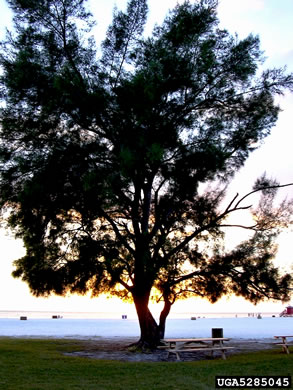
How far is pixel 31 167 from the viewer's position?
17.4 metres

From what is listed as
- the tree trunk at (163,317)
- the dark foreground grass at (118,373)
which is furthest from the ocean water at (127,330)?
the dark foreground grass at (118,373)

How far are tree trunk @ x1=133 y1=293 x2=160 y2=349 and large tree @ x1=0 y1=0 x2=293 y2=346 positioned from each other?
53 millimetres

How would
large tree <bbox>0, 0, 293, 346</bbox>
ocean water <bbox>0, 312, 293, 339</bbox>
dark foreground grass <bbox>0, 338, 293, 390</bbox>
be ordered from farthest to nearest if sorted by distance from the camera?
1. ocean water <bbox>0, 312, 293, 339</bbox>
2. large tree <bbox>0, 0, 293, 346</bbox>
3. dark foreground grass <bbox>0, 338, 293, 390</bbox>

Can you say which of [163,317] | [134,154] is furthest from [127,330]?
[134,154]

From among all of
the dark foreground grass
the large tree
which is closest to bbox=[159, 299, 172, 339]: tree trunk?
the large tree

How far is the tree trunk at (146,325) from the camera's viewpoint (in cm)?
1895

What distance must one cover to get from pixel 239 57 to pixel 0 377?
1478 centimetres

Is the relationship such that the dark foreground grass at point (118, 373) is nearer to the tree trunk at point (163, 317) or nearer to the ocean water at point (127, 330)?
the tree trunk at point (163, 317)

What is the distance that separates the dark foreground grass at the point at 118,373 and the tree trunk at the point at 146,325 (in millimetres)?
4828

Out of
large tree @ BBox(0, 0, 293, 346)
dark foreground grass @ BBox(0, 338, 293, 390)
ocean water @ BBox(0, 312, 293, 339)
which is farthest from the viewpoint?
ocean water @ BBox(0, 312, 293, 339)

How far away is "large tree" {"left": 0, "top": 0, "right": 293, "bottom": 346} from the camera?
17359 millimetres

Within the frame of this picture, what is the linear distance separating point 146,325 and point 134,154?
7.19m

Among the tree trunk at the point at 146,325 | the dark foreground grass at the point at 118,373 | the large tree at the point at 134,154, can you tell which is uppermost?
the large tree at the point at 134,154

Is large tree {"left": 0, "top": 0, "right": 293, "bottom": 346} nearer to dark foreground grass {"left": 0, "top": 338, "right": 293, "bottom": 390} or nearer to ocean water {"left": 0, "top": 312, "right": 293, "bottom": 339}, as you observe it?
dark foreground grass {"left": 0, "top": 338, "right": 293, "bottom": 390}
